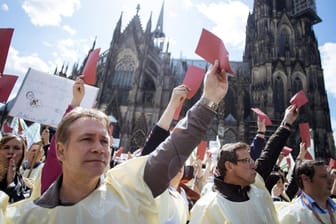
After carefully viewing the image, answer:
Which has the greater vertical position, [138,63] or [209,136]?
[138,63]

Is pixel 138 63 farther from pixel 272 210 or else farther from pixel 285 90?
pixel 272 210

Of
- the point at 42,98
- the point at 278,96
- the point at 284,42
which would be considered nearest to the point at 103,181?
the point at 42,98

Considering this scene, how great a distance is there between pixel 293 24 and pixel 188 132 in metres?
32.5

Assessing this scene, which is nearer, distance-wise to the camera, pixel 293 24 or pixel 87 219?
pixel 87 219

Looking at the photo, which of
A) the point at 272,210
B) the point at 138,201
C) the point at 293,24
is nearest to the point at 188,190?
the point at 272,210

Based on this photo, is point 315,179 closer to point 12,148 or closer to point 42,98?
point 12,148

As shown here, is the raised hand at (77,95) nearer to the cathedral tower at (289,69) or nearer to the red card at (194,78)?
the red card at (194,78)

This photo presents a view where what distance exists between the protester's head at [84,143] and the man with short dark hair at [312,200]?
6.48 feet

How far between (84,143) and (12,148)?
177 centimetres

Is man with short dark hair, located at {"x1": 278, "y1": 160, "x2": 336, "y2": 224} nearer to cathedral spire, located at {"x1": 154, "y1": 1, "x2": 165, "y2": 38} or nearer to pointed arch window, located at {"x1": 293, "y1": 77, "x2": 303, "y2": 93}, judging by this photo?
pointed arch window, located at {"x1": 293, "y1": 77, "x2": 303, "y2": 93}

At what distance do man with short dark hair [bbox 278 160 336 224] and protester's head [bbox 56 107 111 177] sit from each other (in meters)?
1.97

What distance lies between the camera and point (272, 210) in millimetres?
2123

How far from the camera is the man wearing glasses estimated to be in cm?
193

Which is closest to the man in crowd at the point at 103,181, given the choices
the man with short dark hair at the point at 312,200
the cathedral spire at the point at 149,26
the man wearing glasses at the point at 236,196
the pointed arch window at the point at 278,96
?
the man wearing glasses at the point at 236,196
